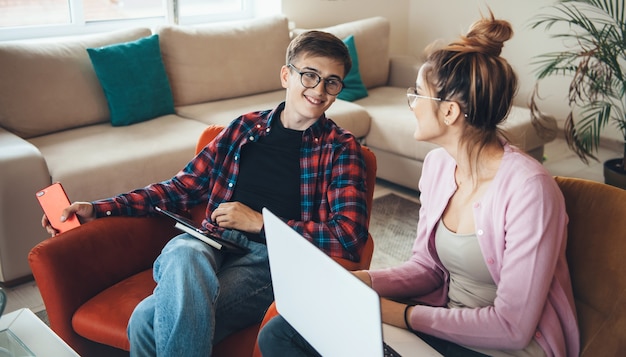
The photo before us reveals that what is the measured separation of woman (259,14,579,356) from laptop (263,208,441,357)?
0.39 feet

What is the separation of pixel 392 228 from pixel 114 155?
52.1 inches

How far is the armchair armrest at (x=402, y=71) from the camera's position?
165 inches

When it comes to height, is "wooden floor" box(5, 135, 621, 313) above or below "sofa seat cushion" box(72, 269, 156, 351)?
below

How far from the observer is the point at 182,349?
4.79 feet

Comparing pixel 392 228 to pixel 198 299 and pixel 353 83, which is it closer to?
pixel 353 83

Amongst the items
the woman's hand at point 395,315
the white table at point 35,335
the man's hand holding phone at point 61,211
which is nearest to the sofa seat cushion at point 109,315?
the white table at point 35,335

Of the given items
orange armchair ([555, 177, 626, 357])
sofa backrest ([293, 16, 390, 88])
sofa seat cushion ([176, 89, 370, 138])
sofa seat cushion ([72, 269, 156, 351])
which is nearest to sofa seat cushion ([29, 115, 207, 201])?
sofa seat cushion ([176, 89, 370, 138])

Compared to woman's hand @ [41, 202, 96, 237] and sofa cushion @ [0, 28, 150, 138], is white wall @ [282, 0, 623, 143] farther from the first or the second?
woman's hand @ [41, 202, 96, 237]

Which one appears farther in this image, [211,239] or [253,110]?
[253,110]

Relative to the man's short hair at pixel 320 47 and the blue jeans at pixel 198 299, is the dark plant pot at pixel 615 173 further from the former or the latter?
the blue jeans at pixel 198 299

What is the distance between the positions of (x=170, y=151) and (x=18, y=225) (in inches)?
27.3

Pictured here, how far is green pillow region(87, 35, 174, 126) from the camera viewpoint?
3.04 metres

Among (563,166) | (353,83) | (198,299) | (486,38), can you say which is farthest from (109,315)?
(563,166)

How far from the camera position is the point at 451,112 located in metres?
1.39
